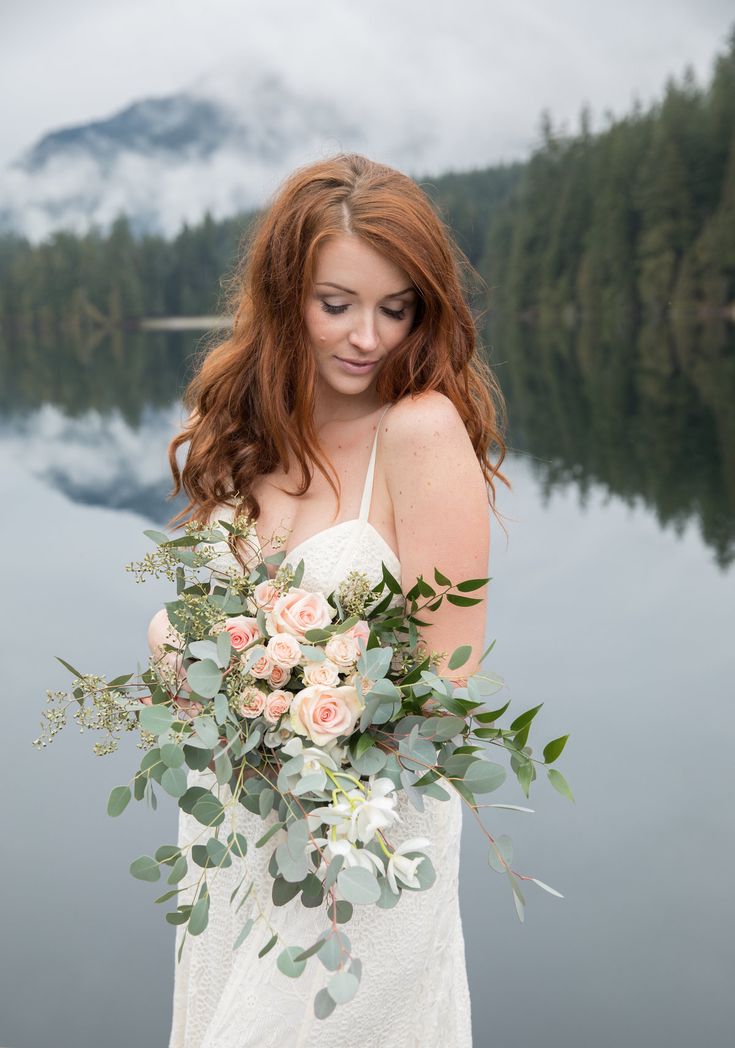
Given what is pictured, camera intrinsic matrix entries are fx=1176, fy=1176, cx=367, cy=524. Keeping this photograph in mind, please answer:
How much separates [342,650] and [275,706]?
0.15 meters

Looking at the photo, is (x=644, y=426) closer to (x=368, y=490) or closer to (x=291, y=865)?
(x=368, y=490)

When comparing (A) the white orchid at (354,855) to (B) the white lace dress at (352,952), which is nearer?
(A) the white orchid at (354,855)

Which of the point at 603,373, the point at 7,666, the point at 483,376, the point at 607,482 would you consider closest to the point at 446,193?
the point at 603,373

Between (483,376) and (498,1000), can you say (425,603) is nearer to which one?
(483,376)

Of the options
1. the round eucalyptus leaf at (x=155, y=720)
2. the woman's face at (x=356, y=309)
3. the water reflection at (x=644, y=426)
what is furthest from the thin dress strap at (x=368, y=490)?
the water reflection at (x=644, y=426)

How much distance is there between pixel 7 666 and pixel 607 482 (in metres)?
10.6

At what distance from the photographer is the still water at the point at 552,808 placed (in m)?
5.34

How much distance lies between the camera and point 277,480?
274cm

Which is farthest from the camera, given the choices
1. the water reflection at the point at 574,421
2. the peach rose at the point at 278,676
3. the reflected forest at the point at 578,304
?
the reflected forest at the point at 578,304

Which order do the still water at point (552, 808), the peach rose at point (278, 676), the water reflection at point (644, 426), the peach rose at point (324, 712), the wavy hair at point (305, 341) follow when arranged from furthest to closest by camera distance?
the water reflection at point (644, 426), the still water at point (552, 808), the wavy hair at point (305, 341), the peach rose at point (278, 676), the peach rose at point (324, 712)

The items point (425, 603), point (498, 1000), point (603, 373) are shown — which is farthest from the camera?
point (603, 373)

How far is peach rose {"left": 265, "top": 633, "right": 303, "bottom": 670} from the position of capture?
80.3 inches

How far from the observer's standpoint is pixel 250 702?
2.04 meters

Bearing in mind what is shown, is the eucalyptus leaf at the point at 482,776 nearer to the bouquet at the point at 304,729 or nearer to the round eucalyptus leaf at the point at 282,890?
the bouquet at the point at 304,729
